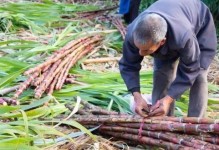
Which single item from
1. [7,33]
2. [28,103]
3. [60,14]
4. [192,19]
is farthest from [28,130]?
[60,14]

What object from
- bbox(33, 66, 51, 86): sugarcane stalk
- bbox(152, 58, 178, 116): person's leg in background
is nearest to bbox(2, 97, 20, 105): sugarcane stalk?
bbox(33, 66, 51, 86): sugarcane stalk

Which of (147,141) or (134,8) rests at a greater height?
(134,8)

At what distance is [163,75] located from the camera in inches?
131

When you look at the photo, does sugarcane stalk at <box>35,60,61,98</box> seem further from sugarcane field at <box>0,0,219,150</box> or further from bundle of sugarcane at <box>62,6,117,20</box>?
bundle of sugarcane at <box>62,6,117,20</box>

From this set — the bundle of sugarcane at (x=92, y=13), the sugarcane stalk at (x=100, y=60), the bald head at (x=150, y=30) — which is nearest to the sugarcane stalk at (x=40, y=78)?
the sugarcane stalk at (x=100, y=60)

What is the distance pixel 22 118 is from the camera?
3191 millimetres

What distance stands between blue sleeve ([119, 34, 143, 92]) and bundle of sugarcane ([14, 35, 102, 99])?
858 millimetres

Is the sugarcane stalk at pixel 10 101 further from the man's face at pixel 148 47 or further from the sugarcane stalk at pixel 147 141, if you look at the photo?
the man's face at pixel 148 47

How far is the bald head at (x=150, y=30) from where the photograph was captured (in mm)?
2641

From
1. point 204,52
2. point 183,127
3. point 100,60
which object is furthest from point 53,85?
point 183,127

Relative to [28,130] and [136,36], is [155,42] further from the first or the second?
[28,130]

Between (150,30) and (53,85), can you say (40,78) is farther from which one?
(150,30)

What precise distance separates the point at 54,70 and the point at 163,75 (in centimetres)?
111

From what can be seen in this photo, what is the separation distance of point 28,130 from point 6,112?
0.22 metres
